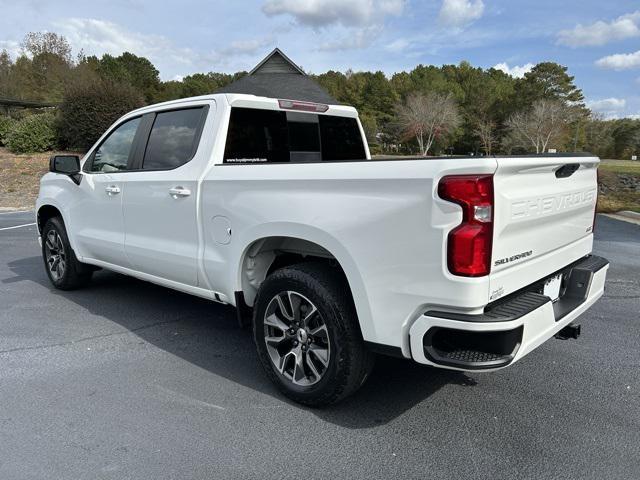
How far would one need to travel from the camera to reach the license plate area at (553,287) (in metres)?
2.93

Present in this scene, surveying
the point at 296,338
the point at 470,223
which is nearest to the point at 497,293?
the point at 470,223

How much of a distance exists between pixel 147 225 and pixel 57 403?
1.49 m

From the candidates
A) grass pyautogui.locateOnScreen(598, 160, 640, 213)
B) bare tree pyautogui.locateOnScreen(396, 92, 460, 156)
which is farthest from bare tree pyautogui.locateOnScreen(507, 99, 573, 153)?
grass pyautogui.locateOnScreen(598, 160, 640, 213)

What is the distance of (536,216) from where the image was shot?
8.63ft

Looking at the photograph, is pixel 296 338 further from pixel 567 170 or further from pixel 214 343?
pixel 567 170

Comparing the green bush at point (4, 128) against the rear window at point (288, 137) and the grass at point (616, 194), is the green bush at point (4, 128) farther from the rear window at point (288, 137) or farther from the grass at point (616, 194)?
the grass at point (616, 194)

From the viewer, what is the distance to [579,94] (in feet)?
215

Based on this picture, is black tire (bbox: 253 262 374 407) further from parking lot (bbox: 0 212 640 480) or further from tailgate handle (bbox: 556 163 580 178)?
tailgate handle (bbox: 556 163 580 178)

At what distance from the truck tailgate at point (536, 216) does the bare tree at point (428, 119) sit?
55.8 metres

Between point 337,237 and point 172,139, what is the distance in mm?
2013

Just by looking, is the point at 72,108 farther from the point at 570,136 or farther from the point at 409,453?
the point at 570,136

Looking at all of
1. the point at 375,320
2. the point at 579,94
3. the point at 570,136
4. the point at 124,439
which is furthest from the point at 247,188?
the point at 579,94

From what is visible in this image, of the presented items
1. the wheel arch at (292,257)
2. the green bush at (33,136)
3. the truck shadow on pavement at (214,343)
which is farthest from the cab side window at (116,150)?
the green bush at (33,136)

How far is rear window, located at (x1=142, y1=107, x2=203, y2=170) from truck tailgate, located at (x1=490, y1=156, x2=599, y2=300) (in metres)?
2.31
